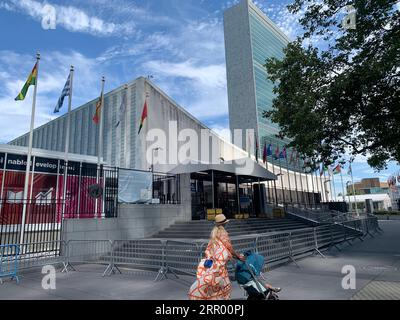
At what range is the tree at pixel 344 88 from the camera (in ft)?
39.1

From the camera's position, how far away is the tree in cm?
1191

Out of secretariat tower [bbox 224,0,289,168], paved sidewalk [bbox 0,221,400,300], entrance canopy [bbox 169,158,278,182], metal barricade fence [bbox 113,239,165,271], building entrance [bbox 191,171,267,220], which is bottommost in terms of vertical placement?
paved sidewalk [bbox 0,221,400,300]

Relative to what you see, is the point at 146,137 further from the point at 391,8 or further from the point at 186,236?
the point at 391,8

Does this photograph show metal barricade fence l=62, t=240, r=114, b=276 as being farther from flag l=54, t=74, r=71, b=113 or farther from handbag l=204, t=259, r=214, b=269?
handbag l=204, t=259, r=214, b=269

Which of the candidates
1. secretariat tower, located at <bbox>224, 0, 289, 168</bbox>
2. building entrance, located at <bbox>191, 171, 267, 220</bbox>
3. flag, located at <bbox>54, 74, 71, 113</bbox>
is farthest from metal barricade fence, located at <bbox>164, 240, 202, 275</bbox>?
secretariat tower, located at <bbox>224, 0, 289, 168</bbox>

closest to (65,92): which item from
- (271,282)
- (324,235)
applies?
(271,282)

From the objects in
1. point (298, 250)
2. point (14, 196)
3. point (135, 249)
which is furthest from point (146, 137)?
point (298, 250)

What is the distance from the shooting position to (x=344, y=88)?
1206cm

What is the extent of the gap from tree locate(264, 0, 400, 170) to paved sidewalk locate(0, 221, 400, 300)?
18.9ft

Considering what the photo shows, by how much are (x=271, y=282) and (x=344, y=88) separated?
8.79 meters

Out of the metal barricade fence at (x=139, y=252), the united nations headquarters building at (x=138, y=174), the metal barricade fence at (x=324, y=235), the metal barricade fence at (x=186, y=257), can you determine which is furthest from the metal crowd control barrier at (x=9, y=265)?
the metal barricade fence at (x=324, y=235)

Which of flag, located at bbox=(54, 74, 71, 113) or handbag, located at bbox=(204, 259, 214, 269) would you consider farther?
flag, located at bbox=(54, 74, 71, 113)

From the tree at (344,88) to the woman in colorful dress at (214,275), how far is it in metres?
9.79

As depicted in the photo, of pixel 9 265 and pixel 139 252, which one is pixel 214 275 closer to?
pixel 139 252
